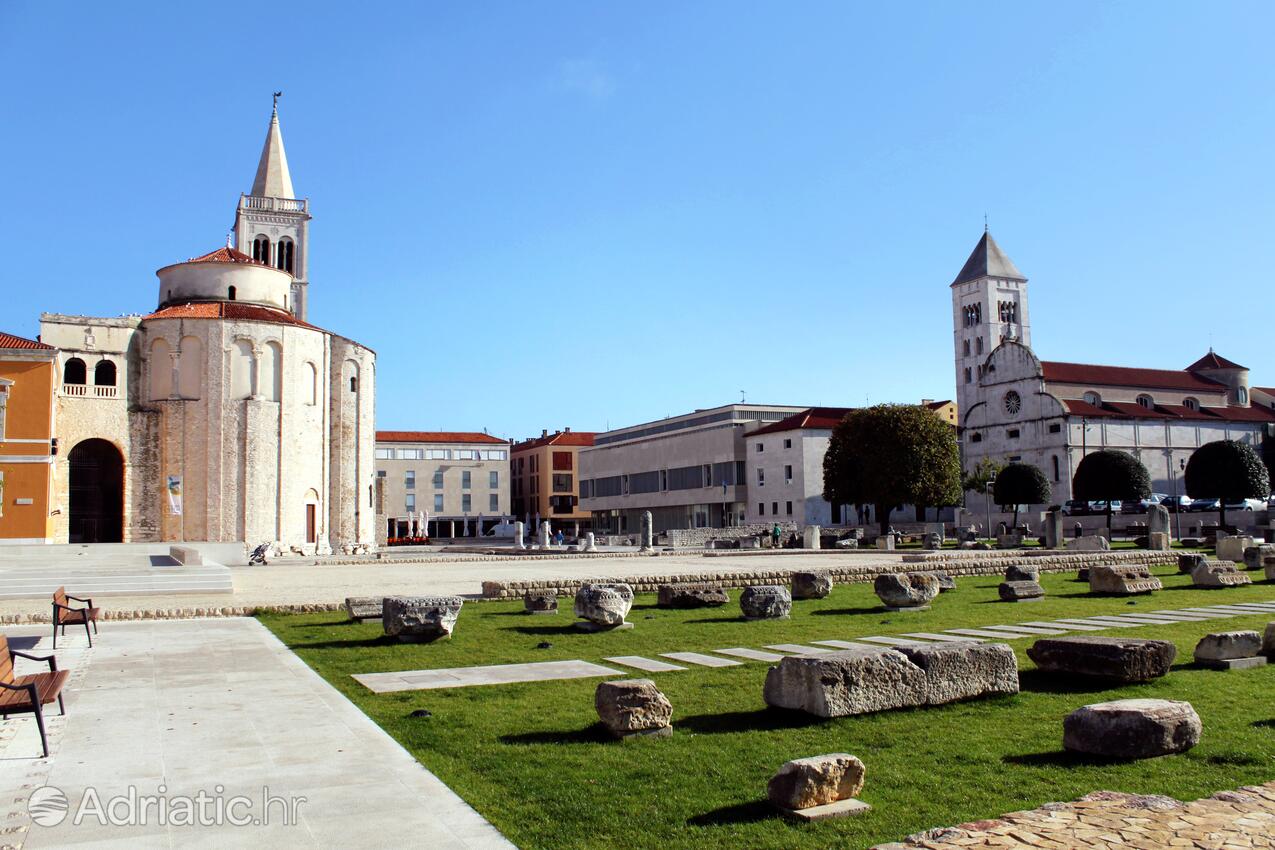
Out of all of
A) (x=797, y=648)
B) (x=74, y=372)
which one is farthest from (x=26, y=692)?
(x=74, y=372)

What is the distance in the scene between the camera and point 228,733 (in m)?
7.34

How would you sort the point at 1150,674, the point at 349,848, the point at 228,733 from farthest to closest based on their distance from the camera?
1. the point at 1150,674
2. the point at 228,733
3. the point at 349,848

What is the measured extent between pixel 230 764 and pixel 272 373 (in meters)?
50.4

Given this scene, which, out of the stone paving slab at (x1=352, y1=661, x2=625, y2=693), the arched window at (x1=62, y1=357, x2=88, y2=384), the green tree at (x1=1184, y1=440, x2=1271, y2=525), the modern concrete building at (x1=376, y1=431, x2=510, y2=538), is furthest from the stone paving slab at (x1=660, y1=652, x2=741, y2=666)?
the modern concrete building at (x1=376, y1=431, x2=510, y2=538)

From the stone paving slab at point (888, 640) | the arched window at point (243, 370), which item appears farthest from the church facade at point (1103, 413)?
the stone paving slab at point (888, 640)

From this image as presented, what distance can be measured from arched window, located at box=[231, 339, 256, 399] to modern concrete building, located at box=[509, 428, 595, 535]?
57042 mm

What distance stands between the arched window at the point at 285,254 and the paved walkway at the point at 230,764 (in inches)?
2840

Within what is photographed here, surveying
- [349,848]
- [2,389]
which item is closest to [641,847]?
[349,848]

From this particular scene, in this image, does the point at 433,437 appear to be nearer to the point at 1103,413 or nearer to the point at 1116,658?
the point at 1103,413

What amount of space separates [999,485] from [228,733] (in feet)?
186

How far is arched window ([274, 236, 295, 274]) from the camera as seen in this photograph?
7794 cm

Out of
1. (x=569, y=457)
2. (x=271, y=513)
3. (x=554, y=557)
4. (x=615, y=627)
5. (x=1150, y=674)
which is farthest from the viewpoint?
(x=569, y=457)

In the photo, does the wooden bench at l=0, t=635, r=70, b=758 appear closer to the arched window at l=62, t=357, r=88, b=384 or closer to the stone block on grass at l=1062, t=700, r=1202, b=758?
the stone block on grass at l=1062, t=700, r=1202, b=758

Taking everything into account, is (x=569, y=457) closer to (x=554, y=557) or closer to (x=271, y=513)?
(x=271, y=513)
